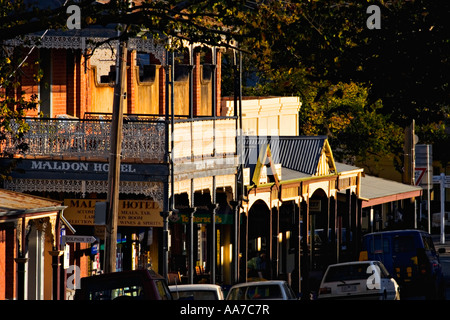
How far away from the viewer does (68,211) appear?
2905 cm

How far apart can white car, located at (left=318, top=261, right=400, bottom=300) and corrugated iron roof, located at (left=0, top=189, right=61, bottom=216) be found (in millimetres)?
6040

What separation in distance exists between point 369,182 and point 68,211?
20997 mm

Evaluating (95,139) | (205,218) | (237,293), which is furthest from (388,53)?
(205,218)

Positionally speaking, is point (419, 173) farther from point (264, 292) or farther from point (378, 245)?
point (264, 292)

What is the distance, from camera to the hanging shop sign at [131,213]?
93.8ft

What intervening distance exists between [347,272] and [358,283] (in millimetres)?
550

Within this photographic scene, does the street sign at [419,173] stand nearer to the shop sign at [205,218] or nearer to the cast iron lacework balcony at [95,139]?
the shop sign at [205,218]

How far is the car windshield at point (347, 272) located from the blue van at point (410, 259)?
468 centimetres

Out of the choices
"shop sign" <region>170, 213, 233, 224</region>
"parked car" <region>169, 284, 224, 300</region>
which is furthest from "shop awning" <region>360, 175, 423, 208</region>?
"parked car" <region>169, 284, 224, 300</region>

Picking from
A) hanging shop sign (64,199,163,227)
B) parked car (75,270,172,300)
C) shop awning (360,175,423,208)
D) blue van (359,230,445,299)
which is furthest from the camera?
shop awning (360,175,423,208)

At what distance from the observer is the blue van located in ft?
99.4

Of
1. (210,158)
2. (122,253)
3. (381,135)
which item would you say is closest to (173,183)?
(210,158)

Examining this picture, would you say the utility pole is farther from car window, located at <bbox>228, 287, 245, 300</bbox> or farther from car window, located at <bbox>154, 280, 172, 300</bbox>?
car window, located at <bbox>154, 280, 172, 300</bbox>

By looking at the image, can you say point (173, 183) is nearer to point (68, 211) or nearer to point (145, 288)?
point (68, 211)
